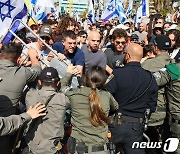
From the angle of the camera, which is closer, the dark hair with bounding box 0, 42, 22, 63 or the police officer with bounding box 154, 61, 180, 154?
the dark hair with bounding box 0, 42, 22, 63

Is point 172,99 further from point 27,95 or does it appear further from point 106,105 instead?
point 27,95

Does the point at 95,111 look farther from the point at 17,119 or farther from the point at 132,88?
the point at 17,119

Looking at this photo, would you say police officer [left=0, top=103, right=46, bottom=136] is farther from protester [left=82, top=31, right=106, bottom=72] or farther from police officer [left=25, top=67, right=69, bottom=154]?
protester [left=82, top=31, right=106, bottom=72]

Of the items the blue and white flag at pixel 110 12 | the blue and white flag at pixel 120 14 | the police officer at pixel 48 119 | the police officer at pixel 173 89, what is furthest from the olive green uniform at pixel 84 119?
the blue and white flag at pixel 110 12

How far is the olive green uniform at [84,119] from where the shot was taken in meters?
4.63

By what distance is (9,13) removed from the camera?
5.99m

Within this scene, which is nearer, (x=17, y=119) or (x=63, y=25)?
(x=17, y=119)

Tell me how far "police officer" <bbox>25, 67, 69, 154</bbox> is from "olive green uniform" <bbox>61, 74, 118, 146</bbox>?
0.43 ft

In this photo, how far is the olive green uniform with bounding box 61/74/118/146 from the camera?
4633mm

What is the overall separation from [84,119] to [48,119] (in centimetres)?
43

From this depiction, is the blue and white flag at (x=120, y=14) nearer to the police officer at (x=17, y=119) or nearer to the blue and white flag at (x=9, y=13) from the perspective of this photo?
the blue and white flag at (x=9, y=13)

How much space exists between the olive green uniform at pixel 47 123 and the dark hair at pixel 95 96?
0.33 metres

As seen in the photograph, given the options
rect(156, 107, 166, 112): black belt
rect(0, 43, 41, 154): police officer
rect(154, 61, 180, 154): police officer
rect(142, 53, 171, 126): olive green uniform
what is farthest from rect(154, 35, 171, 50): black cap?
rect(0, 43, 41, 154): police officer

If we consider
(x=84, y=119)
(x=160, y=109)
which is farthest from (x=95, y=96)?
(x=160, y=109)
